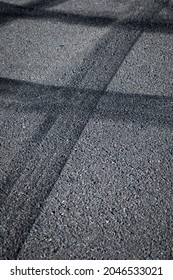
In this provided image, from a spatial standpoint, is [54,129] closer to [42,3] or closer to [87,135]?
[87,135]

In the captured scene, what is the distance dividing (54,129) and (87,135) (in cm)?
35

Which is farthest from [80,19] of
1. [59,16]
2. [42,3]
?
[42,3]

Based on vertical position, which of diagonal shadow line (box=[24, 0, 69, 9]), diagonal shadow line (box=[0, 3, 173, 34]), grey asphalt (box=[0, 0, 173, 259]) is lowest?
grey asphalt (box=[0, 0, 173, 259])

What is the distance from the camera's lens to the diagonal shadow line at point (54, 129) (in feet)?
8.26

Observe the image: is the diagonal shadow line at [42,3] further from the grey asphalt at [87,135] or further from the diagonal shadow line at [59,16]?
the grey asphalt at [87,135]

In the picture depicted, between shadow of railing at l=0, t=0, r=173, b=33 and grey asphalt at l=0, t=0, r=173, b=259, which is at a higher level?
shadow of railing at l=0, t=0, r=173, b=33

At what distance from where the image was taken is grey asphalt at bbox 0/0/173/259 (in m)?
2.43

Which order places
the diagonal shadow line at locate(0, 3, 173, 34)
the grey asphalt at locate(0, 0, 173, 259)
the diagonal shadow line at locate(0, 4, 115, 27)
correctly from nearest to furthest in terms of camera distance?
the grey asphalt at locate(0, 0, 173, 259)
the diagonal shadow line at locate(0, 3, 173, 34)
the diagonal shadow line at locate(0, 4, 115, 27)

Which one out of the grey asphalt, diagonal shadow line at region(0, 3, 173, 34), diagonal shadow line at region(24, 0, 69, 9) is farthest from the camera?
diagonal shadow line at region(24, 0, 69, 9)

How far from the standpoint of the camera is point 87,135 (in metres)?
3.15

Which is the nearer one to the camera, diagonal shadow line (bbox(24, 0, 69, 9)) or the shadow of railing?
the shadow of railing

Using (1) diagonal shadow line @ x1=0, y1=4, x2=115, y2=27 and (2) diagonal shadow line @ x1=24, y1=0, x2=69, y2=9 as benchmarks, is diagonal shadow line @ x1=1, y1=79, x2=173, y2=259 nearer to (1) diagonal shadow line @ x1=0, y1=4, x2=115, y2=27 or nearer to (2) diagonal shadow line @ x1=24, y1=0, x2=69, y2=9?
(1) diagonal shadow line @ x1=0, y1=4, x2=115, y2=27

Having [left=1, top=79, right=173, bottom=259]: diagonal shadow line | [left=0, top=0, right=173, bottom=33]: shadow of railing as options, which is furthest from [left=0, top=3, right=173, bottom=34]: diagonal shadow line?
[left=1, top=79, right=173, bottom=259]: diagonal shadow line
